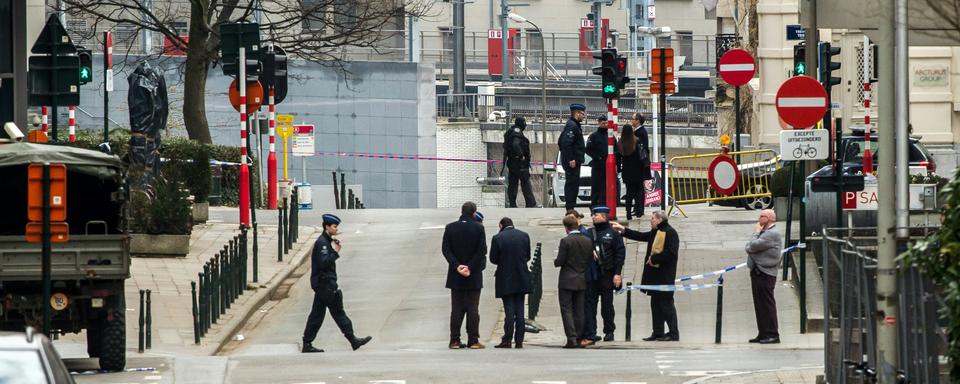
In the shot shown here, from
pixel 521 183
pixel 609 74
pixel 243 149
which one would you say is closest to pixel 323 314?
pixel 243 149

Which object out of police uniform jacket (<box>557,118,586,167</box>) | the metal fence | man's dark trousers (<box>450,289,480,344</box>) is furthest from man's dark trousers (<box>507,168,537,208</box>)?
the metal fence

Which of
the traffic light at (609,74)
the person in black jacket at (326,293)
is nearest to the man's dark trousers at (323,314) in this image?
the person in black jacket at (326,293)

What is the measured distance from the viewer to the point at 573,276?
2027cm

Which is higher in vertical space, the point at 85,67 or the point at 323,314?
the point at 85,67

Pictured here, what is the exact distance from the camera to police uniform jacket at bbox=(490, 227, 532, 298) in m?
20.0

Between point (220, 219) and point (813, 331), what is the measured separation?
1379cm

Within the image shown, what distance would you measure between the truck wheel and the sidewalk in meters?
1.55

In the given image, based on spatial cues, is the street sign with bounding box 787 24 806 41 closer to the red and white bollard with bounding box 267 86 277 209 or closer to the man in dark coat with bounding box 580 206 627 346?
the red and white bollard with bounding box 267 86 277 209

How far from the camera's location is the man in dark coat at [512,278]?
2003 centimetres

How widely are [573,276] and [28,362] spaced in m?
11.3

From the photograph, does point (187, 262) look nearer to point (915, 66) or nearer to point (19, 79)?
point (19, 79)

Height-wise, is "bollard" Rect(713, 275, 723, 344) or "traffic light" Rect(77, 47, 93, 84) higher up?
"traffic light" Rect(77, 47, 93, 84)

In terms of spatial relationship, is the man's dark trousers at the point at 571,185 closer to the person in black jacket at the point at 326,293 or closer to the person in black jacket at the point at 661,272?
the person in black jacket at the point at 661,272

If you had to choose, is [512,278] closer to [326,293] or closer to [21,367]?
[326,293]
